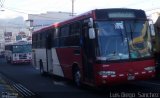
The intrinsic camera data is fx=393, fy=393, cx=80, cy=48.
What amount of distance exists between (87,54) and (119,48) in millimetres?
1546

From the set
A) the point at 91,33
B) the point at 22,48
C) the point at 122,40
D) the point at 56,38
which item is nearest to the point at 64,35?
the point at 56,38

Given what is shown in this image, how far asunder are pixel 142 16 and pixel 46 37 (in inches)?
355

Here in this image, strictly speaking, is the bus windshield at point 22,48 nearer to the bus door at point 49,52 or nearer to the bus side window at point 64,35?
the bus door at point 49,52

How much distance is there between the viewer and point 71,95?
14.8m

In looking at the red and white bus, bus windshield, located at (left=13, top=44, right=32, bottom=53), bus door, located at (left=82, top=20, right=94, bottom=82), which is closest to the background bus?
bus windshield, located at (left=13, top=44, right=32, bottom=53)

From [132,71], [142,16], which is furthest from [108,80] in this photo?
[142,16]

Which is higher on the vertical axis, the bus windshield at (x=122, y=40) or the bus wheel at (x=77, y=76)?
the bus windshield at (x=122, y=40)

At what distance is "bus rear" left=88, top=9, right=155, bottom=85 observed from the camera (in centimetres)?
1401

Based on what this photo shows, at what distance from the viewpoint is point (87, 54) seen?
15195 millimetres

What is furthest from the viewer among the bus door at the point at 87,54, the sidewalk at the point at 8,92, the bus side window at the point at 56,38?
the bus side window at the point at 56,38

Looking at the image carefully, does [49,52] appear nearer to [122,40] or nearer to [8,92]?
[8,92]

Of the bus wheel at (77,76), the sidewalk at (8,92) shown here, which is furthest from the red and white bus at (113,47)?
the sidewalk at (8,92)

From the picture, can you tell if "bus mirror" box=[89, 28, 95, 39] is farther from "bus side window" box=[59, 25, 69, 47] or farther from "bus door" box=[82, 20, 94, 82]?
"bus side window" box=[59, 25, 69, 47]

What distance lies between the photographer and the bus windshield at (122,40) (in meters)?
14.1
